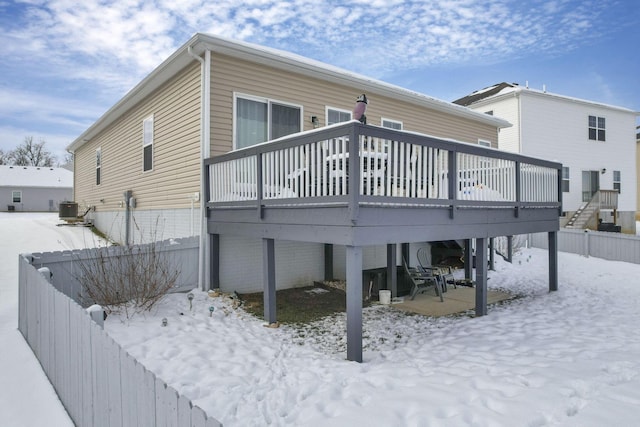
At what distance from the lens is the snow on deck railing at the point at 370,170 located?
15.8 feet

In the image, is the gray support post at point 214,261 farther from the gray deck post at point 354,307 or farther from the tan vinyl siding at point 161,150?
the gray deck post at point 354,307

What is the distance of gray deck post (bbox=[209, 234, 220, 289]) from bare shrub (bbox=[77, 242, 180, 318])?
1.02 m

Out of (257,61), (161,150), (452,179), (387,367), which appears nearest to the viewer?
(387,367)

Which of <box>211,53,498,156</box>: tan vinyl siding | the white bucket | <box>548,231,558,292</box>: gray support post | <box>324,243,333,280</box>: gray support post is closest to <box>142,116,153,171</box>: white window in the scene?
<box>211,53,498,156</box>: tan vinyl siding

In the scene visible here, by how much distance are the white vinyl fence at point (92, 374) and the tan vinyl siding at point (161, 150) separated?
A: 389cm

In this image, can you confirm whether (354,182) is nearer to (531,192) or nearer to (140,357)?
(140,357)

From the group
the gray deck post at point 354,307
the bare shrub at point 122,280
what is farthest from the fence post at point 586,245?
the bare shrub at point 122,280

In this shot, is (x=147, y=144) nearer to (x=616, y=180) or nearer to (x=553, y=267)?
(x=553, y=267)

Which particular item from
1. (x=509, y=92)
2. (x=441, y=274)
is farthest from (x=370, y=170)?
(x=509, y=92)

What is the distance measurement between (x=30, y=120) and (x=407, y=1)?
48.5 m

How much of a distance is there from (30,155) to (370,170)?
55615mm

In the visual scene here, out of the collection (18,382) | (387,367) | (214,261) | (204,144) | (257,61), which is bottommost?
(18,382)

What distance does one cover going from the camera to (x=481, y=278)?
673 centimetres

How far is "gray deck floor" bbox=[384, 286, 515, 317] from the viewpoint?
23.8ft
